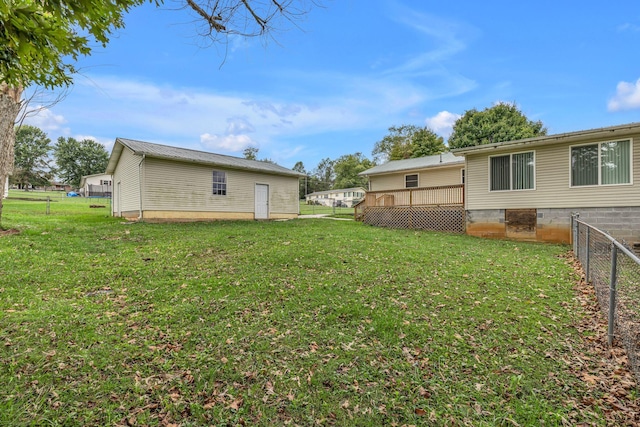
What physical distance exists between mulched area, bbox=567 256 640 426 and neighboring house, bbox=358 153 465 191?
13.8 meters

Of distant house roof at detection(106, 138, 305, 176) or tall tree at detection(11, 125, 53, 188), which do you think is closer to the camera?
distant house roof at detection(106, 138, 305, 176)

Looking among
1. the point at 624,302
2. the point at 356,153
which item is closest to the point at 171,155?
the point at 624,302

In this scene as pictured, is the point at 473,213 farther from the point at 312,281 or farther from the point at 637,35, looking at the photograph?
the point at 637,35

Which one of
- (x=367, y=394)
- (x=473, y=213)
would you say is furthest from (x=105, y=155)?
(x=367, y=394)

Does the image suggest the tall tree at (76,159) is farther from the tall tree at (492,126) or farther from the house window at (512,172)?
the house window at (512,172)

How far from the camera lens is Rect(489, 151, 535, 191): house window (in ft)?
35.3

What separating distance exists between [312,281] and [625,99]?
69.7m

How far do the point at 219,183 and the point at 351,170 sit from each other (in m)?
46.6

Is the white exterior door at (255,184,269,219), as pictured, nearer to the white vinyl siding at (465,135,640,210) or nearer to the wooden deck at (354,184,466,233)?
the wooden deck at (354,184,466,233)

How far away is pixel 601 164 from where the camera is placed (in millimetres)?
9477

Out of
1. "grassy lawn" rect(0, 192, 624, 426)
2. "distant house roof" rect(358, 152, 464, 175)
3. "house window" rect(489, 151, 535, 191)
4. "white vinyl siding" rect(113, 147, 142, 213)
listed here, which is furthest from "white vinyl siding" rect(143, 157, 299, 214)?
"house window" rect(489, 151, 535, 191)

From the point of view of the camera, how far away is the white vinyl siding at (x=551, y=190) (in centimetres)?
920

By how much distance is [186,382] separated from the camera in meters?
2.74

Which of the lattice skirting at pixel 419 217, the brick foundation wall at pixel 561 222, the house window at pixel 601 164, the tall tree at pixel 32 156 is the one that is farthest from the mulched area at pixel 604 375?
the tall tree at pixel 32 156
